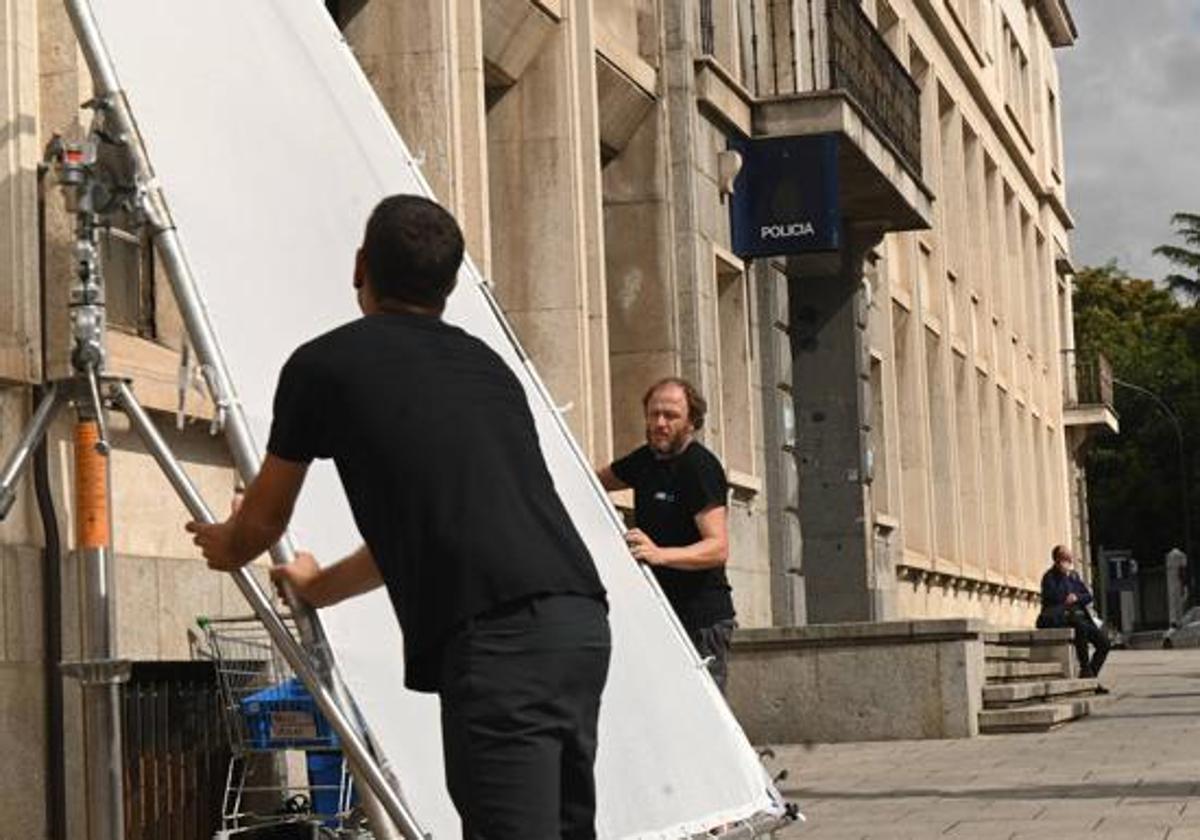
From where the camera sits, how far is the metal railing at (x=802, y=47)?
23.6m

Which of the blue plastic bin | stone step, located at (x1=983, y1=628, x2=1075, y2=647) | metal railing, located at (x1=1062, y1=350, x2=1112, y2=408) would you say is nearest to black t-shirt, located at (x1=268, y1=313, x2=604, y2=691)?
the blue plastic bin

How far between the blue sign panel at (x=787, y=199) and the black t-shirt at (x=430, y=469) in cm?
1754

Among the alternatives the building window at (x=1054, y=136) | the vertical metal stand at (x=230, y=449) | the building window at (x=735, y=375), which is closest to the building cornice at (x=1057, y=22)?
the building window at (x=1054, y=136)

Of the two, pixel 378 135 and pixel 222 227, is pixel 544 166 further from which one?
pixel 222 227

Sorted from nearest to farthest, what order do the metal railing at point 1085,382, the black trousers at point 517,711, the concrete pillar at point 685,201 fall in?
the black trousers at point 517,711 < the concrete pillar at point 685,201 < the metal railing at point 1085,382

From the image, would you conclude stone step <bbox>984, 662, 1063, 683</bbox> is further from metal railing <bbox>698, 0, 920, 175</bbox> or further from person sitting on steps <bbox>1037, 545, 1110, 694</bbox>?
metal railing <bbox>698, 0, 920, 175</bbox>

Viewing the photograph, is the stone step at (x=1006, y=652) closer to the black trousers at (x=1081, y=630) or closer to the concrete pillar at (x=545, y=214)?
the black trousers at (x=1081, y=630)

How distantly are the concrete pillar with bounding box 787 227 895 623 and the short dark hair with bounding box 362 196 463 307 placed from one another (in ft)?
72.8

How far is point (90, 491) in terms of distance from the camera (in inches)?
227

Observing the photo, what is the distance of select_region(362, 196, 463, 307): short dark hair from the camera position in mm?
4820

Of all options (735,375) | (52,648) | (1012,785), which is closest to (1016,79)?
(735,375)

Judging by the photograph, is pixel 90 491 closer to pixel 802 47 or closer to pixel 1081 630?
pixel 802 47

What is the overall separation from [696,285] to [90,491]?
1518 centimetres

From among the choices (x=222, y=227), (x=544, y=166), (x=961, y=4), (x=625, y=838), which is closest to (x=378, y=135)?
(x=222, y=227)
